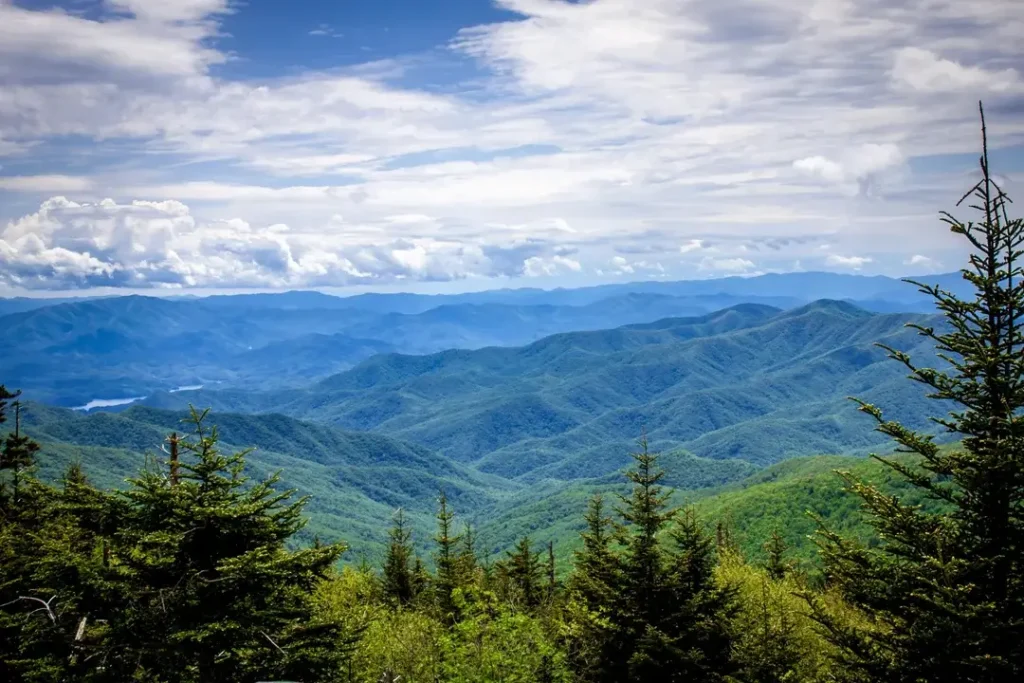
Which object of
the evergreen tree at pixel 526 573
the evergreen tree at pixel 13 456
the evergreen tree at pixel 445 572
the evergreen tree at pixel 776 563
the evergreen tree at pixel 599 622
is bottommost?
the evergreen tree at pixel 776 563

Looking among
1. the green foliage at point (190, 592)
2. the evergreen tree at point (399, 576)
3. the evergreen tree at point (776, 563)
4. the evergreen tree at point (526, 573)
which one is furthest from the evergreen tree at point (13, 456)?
the evergreen tree at point (776, 563)

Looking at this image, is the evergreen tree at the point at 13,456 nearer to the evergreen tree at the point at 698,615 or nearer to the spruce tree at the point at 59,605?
the spruce tree at the point at 59,605

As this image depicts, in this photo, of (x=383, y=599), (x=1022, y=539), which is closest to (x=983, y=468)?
(x=1022, y=539)

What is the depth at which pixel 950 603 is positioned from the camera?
15250mm

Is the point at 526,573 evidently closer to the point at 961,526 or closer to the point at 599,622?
the point at 599,622

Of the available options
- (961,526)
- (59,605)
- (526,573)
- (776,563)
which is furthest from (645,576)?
(776,563)

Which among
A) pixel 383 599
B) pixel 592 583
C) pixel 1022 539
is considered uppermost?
pixel 1022 539

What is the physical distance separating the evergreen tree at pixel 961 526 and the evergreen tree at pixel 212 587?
14.2 m

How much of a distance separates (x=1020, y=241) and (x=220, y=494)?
21.9 metres

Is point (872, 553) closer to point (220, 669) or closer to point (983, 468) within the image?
point (983, 468)

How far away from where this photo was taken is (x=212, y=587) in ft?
63.7

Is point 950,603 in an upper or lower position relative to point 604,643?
upper

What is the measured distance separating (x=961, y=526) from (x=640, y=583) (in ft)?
44.6

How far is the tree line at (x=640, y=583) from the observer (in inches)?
632
